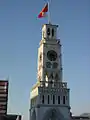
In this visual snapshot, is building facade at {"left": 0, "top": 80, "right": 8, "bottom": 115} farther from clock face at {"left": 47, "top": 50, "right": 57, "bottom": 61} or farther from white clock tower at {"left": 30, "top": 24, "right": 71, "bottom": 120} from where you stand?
clock face at {"left": 47, "top": 50, "right": 57, "bottom": 61}

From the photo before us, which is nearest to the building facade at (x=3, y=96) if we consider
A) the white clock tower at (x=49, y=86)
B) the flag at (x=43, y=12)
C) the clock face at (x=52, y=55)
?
the white clock tower at (x=49, y=86)

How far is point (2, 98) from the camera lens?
13162 centimetres

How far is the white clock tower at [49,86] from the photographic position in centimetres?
9712

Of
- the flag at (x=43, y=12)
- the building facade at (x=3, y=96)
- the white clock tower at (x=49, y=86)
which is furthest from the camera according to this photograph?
the building facade at (x=3, y=96)

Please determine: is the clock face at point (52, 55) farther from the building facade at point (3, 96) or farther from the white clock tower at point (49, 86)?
the building facade at point (3, 96)

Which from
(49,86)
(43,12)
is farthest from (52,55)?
(43,12)

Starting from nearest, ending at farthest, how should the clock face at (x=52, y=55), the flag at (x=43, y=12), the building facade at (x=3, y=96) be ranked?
the flag at (x=43, y=12) → the clock face at (x=52, y=55) → the building facade at (x=3, y=96)

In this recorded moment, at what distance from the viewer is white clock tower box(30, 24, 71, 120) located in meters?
97.1

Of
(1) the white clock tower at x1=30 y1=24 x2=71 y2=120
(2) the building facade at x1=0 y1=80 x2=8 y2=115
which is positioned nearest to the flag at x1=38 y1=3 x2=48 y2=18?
(1) the white clock tower at x1=30 y1=24 x2=71 y2=120

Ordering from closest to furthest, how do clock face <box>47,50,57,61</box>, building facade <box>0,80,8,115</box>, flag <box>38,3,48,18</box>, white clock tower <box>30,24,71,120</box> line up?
white clock tower <box>30,24,71,120</box>
flag <box>38,3,48,18</box>
clock face <box>47,50,57,61</box>
building facade <box>0,80,8,115</box>

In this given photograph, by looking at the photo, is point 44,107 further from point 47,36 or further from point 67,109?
point 47,36

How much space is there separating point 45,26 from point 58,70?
17049 millimetres

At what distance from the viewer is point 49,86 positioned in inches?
3920

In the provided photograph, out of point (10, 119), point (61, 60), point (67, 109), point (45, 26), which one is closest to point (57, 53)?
point (61, 60)
